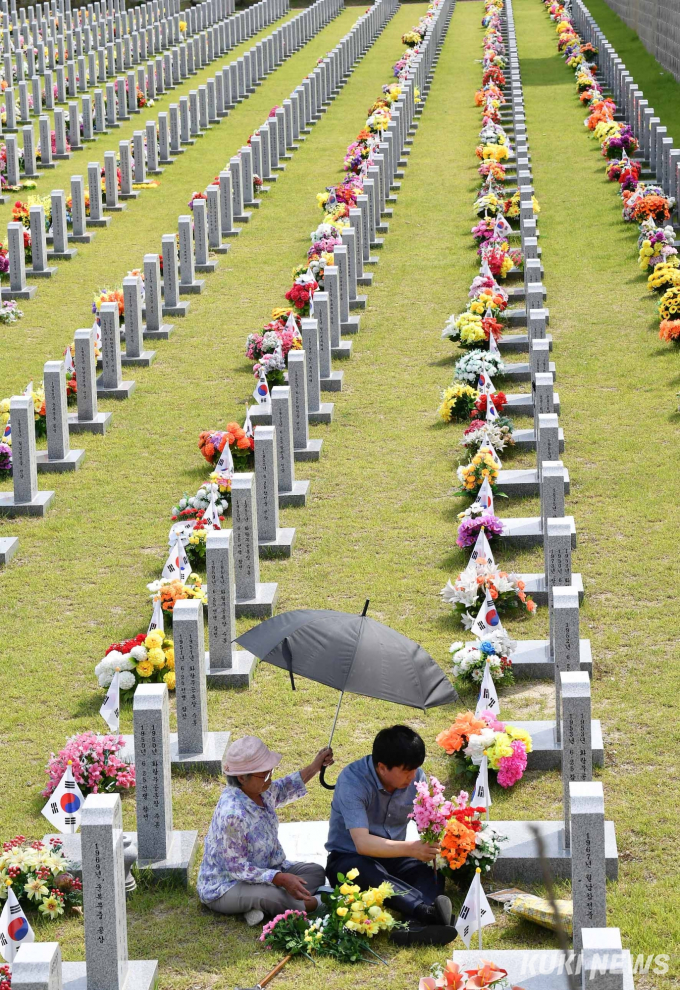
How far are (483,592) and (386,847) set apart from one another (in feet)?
11.6

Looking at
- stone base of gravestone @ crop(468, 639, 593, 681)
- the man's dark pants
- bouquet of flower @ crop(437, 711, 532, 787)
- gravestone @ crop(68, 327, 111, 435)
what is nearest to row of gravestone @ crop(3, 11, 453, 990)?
the man's dark pants

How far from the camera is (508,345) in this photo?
54.8 ft

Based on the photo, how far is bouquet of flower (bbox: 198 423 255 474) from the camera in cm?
1357

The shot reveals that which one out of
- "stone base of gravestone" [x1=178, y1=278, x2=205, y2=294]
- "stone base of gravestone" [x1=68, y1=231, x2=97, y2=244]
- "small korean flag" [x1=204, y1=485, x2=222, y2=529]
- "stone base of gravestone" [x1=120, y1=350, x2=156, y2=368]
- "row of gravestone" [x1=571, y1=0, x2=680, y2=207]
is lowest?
"small korean flag" [x1=204, y1=485, x2=222, y2=529]

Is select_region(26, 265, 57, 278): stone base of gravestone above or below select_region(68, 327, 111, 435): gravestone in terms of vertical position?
above

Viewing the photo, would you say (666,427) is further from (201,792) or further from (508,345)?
(201,792)

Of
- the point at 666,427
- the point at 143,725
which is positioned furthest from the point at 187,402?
the point at 143,725

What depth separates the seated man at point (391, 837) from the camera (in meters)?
7.49

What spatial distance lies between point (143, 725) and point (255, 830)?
84 cm

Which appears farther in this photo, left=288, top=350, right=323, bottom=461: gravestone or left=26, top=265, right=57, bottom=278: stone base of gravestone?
left=26, top=265, right=57, bottom=278: stone base of gravestone

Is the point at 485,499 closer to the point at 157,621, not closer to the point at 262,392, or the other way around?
the point at 157,621

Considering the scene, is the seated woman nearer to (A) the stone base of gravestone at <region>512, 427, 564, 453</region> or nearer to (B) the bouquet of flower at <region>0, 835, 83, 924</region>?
(B) the bouquet of flower at <region>0, 835, 83, 924</region>

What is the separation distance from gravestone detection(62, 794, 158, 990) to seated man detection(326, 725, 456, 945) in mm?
1281

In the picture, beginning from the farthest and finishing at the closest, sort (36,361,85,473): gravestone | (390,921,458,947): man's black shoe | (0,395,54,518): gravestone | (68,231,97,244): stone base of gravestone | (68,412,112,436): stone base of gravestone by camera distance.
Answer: (68,231,97,244): stone base of gravestone
(68,412,112,436): stone base of gravestone
(36,361,85,473): gravestone
(0,395,54,518): gravestone
(390,921,458,947): man's black shoe
